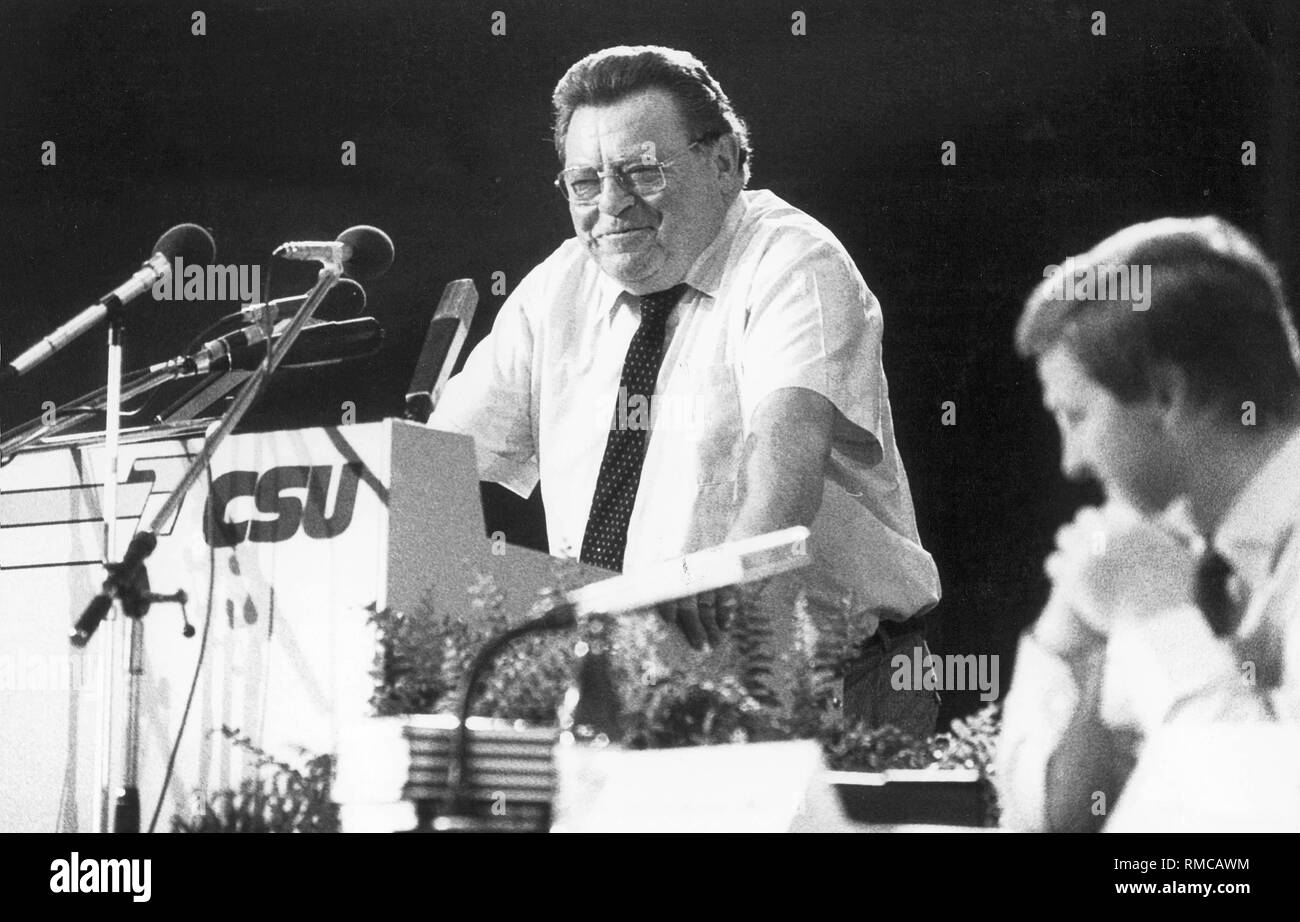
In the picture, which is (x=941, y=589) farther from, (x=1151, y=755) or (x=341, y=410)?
(x=341, y=410)

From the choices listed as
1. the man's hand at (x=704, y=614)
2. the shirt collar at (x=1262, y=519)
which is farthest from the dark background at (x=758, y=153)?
the man's hand at (x=704, y=614)

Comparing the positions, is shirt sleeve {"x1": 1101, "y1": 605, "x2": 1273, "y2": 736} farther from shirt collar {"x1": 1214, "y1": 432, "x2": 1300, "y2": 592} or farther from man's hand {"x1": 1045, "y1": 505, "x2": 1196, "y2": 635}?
shirt collar {"x1": 1214, "y1": 432, "x2": 1300, "y2": 592}

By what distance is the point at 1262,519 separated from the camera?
4117 mm

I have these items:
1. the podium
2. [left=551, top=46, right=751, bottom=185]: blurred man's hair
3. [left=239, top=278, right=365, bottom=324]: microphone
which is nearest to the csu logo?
the podium

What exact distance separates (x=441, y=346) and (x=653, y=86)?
2.64 ft

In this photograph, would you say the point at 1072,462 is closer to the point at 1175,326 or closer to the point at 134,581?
the point at 1175,326

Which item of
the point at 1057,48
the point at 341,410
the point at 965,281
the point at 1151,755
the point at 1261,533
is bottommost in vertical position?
the point at 1151,755

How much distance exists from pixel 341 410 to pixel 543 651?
1.15 m

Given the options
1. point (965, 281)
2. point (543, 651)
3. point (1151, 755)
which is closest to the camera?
point (543, 651)

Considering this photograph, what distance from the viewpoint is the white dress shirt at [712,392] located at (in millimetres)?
3943

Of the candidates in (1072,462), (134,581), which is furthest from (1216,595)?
(134,581)

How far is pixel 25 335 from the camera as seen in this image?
437cm
